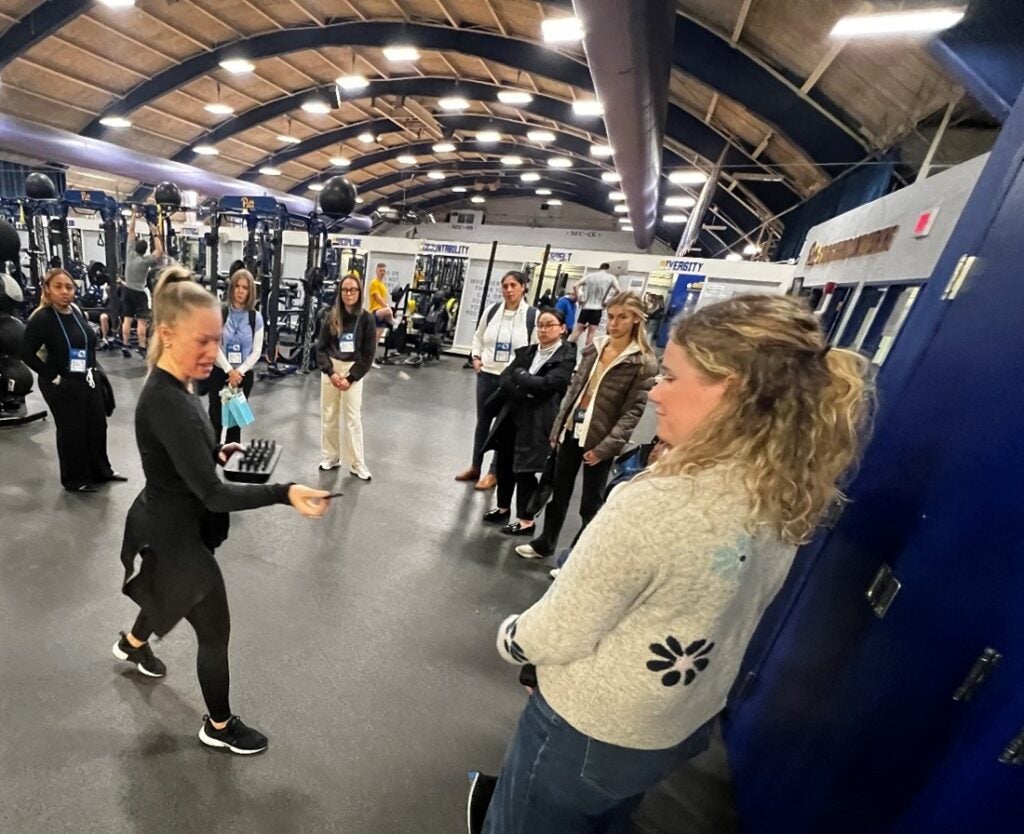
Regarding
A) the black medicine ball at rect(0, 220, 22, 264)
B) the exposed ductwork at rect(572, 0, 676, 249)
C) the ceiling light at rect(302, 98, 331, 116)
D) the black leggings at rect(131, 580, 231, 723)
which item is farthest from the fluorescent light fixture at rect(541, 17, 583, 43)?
the black leggings at rect(131, 580, 231, 723)

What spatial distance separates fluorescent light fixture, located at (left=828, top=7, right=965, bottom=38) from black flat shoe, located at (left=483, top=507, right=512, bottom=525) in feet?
15.4

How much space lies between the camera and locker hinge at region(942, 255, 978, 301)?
1207 mm

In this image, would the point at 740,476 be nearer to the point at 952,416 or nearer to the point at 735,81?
the point at 952,416

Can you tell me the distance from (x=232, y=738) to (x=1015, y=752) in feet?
6.68

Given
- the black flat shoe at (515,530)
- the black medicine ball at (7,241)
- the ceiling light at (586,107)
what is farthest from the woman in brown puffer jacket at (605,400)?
the ceiling light at (586,107)

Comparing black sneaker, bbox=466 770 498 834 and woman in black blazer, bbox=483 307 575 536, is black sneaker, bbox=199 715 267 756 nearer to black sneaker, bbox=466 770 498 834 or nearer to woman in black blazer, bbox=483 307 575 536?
black sneaker, bbox=466 770 498 834

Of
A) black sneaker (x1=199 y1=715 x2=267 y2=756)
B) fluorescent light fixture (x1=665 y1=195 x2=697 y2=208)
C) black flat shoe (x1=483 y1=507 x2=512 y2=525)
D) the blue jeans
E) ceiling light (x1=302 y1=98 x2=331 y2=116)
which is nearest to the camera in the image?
the blue jeans

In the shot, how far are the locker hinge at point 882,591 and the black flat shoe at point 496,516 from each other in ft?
8.26

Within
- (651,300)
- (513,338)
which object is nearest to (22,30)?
(513,338)

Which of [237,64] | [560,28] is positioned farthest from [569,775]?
[237,64]

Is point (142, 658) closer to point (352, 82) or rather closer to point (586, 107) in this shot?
point (586, 107)

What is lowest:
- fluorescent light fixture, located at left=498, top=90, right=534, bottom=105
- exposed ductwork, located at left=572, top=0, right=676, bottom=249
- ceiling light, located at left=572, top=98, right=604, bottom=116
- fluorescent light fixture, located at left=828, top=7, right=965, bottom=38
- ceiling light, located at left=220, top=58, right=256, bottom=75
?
exposed ductwork, located at left=572, top=0, right=676, bottom=249

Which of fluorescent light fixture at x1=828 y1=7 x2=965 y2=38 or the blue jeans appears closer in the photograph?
the blue jeans

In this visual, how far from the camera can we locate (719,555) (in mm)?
680
